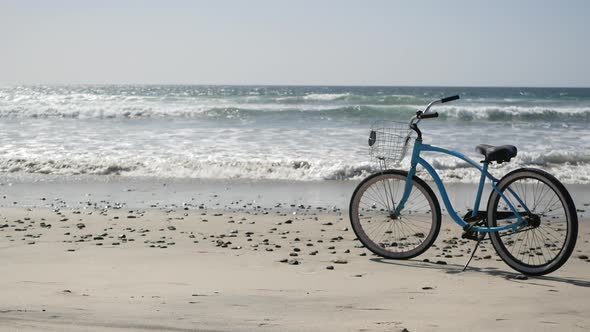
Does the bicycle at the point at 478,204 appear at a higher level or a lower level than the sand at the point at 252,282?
higher

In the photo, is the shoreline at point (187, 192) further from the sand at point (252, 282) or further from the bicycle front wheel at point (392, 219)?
the bicycle front wheel at point (392, 219)

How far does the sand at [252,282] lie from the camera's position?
10.2 ft

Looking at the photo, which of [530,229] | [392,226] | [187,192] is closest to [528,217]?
[530,229]

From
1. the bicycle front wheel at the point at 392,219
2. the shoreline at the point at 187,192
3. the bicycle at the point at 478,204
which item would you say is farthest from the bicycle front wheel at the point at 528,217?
the shoreline at the point at 187,192

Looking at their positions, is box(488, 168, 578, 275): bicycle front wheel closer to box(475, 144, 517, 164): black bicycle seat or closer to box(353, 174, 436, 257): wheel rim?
box(475, 144, 517, 164): black bicycle seat

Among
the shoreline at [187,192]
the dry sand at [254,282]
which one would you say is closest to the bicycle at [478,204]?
the dry sand at [254,282]

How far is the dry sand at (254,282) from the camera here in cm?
312

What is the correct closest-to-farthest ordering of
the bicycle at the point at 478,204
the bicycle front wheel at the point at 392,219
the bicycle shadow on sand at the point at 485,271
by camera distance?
the bicycle shadow on sand at the point at 485,271 → the bicycle at the point at 478,204 → the bicycle front wheel at the point at 392,219

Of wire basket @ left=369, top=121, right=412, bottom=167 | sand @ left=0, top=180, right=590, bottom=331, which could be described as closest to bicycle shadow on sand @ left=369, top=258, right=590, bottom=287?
sand @ left=0, top=180, right=590, bottom=331

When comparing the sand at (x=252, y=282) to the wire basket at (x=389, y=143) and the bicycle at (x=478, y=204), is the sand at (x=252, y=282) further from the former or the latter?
the wire basket at (x=389, y=143)

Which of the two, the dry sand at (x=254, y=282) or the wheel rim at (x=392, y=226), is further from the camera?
the wheel rim at (x=392, y=226)

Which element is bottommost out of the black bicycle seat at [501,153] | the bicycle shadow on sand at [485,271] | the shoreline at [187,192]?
the shoreline at [187,192]

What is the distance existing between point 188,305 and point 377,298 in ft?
3.48

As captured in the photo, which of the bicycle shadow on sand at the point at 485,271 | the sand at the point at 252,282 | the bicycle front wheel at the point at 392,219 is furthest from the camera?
the bicycle front wheel at the point at 392,219
